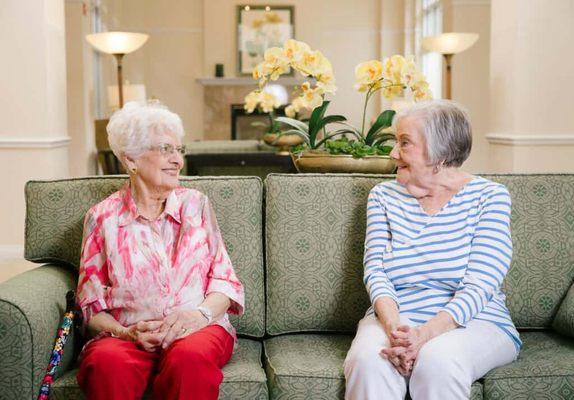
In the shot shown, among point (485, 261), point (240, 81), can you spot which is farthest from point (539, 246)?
point (240, 81)

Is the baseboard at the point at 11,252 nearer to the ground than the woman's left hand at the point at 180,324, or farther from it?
nearer to the ground

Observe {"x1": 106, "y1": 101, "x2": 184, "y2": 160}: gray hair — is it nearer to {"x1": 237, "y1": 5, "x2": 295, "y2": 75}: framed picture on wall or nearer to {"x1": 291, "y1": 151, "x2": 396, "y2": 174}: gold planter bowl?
{"x1": 291, "y1": 151, "x2": 396, "y2": 174}: gold planter bowl

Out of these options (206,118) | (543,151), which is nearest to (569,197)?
(543,151)

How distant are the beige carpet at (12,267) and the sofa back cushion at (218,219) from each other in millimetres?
2555

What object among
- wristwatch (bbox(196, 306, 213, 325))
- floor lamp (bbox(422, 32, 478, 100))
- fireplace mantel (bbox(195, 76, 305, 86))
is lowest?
wristwatch (bbox(196, 306, 213, 325))

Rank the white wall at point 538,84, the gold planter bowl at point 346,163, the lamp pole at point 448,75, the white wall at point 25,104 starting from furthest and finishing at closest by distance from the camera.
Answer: the lamp pole at point 448,75, the white wall at point 25,104, the white wall at point 538,84, the gold planter bowl at point 346,163

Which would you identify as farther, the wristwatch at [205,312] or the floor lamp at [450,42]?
the floor lamp at [450,42]

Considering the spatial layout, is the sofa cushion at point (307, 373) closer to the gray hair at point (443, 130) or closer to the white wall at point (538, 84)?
the gray hair at point (443, 130)

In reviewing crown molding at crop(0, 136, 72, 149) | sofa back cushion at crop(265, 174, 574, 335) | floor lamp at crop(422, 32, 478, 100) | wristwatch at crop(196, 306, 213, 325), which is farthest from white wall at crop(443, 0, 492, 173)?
wristwatch at crop(196, 306, 213, 325)

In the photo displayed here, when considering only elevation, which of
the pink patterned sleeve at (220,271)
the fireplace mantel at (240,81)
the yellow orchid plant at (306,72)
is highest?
the fireplace mantel at (240,81)

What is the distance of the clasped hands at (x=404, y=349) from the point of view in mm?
2061

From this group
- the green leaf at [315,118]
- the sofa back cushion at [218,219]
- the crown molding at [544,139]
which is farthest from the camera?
the crown molding at [544,139]

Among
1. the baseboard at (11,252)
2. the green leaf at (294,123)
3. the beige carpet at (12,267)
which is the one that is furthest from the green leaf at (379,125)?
the baseboard at (11,252)

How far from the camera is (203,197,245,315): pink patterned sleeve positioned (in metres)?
2.29
